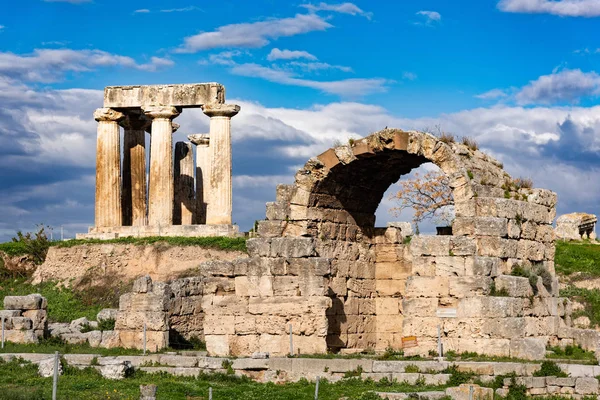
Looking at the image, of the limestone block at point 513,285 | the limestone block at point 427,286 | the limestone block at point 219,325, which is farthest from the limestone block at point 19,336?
the limestone block at point 513,285

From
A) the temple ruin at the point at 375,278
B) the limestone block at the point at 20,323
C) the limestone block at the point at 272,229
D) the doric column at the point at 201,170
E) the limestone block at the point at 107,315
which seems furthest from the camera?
the doric column at the point at 201,170

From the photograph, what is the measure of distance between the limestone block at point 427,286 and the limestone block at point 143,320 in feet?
21.1

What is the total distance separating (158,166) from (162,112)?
2348 mm

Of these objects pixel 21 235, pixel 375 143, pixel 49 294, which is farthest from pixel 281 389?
pixel 21 235

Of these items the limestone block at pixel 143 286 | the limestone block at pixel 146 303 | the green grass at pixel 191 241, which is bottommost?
the limestone block at pixel 146 303

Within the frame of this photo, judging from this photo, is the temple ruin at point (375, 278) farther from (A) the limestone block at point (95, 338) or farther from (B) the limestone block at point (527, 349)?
(A) the limestone block at point (95, 338)

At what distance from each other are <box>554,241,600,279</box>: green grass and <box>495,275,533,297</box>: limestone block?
16516 millimetres

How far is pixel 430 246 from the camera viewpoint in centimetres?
2456

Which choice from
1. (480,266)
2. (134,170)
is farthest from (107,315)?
(134,170)

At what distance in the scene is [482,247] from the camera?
79.8 feet

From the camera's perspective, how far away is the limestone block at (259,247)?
26.3m

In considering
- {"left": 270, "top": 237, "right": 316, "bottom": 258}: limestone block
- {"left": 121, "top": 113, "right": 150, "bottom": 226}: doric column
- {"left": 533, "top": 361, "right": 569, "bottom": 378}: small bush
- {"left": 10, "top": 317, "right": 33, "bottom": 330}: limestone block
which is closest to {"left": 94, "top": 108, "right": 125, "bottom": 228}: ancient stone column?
{"left": 121, "top": 113, "right": 150, "bottom": 226}: doric column

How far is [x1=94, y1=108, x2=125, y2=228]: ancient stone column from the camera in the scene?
164ft

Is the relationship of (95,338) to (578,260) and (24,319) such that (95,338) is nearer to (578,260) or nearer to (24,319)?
(24,319)
